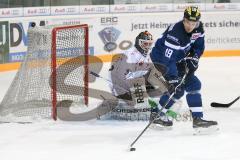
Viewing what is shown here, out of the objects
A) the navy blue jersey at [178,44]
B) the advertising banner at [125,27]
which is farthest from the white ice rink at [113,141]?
the advertising banner at [125,27]

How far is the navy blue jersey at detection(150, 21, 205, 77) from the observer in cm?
445

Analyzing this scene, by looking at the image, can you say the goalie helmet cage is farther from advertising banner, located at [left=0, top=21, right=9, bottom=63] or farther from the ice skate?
advertising banner, located at [left=0, top=21, right=9, bottom=63]

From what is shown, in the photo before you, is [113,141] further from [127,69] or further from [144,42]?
[144,42]

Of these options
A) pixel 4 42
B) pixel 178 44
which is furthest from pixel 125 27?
pixel 178 44

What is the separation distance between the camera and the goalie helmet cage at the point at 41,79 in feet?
16.6

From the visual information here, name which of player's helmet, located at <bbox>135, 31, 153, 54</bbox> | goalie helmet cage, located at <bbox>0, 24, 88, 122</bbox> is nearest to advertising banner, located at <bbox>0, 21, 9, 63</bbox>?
goalie helmet cage, located at <bbox>0, 24, 88, 122</bbox>

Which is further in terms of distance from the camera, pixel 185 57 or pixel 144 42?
pixel 144 42

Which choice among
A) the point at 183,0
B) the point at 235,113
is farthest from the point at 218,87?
the point at 183,0

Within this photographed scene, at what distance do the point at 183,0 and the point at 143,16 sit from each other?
0.85 meters

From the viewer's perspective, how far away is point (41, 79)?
5180mm

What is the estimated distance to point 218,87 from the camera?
7016mm

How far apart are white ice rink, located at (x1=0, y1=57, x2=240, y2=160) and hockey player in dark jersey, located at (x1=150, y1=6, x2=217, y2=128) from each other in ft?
0.54

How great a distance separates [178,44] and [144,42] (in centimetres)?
66

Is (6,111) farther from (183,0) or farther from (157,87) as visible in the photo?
(183,0)
